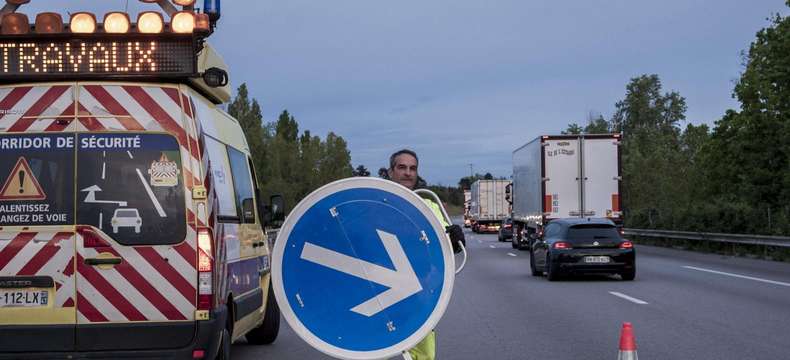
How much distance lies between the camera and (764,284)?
62.1 ft

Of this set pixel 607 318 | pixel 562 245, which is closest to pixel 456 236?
pixel 607 318

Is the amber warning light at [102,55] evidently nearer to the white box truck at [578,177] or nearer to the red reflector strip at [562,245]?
the red reflector strip at [562,245]

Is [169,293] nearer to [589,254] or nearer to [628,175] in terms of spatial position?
[589,254]

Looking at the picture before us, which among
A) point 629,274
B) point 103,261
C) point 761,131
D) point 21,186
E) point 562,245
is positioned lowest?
point 629,274

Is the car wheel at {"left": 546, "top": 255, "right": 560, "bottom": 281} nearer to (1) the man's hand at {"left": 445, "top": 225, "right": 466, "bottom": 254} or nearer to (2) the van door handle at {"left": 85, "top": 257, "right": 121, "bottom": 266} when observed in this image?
(2) the van door handle at {"left": 85, "top": 257, "right": 121, "bottom": 266}

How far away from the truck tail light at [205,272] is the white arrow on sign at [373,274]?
249cm

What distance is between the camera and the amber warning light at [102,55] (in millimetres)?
6742

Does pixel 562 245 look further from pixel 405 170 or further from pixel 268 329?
pixel 405 170

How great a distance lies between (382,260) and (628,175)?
59.7 meters

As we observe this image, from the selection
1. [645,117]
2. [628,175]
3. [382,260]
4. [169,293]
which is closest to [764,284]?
[169,293]

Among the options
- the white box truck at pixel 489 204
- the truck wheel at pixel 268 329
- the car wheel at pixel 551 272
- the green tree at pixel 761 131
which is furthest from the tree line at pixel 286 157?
the truck wheel at pixel 268 329

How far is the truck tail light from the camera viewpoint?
21.7 feet

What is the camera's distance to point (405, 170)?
565 centimetres

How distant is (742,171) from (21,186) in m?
42.2
